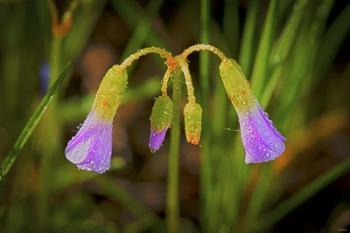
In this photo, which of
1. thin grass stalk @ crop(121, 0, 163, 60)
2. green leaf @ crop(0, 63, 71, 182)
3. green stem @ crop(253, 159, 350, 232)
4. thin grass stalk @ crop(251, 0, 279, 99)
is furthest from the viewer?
thin grass stalk @ crop(121, 0, 163, 60)

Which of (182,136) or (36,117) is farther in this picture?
(182,136)

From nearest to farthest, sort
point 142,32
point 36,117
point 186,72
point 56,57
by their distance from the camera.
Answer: point 186,72 < point 36,117 < point 56,57 < point 142,32

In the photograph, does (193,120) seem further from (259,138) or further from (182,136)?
(182,136)

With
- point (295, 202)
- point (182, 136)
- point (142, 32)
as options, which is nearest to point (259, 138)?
point (295, 202)

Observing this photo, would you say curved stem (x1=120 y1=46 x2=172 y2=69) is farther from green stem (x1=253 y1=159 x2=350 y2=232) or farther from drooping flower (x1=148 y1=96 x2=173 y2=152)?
green stem (x1=253 y1=159 x2=350 y2=232)

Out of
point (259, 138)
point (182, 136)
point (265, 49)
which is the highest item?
point (182, 136)

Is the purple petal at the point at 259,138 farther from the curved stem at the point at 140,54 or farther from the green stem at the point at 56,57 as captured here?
the green stem at the point at 56,57

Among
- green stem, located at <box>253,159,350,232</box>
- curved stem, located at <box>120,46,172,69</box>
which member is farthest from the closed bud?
green stem, located at <box>253,159,350,232</box>
